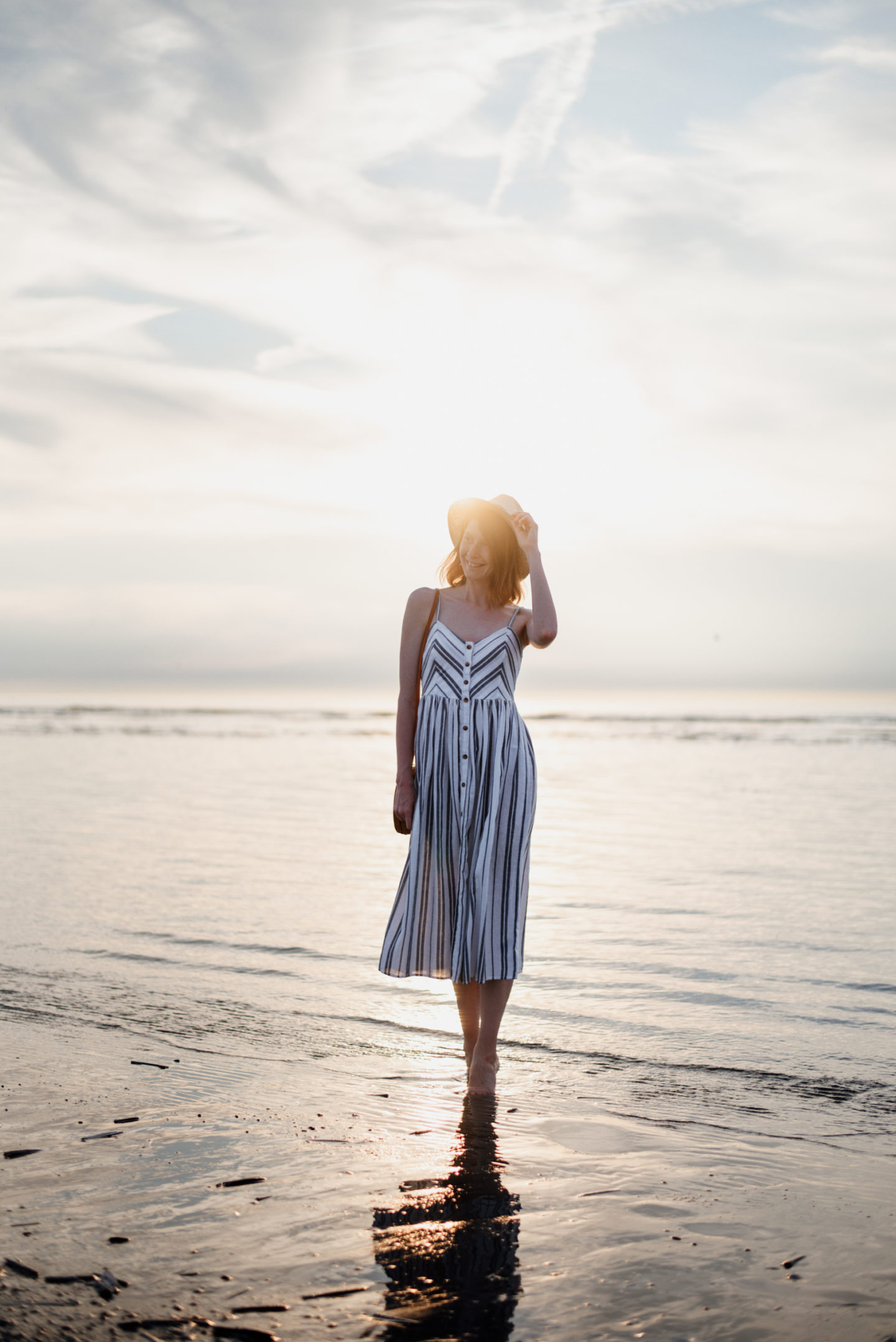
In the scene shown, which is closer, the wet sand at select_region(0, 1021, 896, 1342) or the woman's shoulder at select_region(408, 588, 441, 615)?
the wet sand at select_region(0, 1021, 896, 1342)

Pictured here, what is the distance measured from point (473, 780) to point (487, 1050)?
0.98 m

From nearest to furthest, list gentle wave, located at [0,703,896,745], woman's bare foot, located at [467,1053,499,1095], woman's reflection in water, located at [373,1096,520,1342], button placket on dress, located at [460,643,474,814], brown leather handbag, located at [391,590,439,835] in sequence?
woman's reflection in water, located at [373,1096,520,1342]
woman's bare foot, located at [467,1053,499,1095]
button placket on dress, located at [460,643,474,814]
brown leather handbag, located at [391,590,439,835]
gentle wave, located at [0,703,896,745]

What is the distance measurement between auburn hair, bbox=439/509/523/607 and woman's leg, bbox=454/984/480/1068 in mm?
1486

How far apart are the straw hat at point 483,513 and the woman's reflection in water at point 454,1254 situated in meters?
2.14

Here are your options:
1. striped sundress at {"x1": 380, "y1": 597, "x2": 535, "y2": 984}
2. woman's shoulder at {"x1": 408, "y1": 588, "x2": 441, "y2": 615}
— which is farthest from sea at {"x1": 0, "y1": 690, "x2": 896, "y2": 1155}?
woman's shoulder at {"x1": 408, "y1": 588, "x2": 441, "y2": 615}

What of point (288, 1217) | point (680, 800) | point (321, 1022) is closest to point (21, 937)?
point (321, 1022)

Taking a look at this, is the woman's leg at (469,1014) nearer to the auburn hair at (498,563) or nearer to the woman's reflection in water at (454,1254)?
the woman's reflection in water at (454,1254)

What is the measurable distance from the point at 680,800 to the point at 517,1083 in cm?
1203

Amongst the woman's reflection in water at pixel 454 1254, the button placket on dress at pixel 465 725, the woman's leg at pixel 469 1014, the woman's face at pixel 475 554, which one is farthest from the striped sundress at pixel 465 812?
the woman's reflection in water at pixel 454 1254

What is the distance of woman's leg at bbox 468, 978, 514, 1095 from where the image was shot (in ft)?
13.4

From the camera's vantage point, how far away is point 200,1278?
251cm

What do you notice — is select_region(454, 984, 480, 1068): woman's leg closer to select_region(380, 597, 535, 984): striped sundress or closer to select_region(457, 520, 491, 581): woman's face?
select_region(380, 597, 535, 984): striped sundress

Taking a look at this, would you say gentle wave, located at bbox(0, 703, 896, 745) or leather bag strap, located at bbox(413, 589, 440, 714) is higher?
gentle wave, located at bbox(0, 703, 896, 745)

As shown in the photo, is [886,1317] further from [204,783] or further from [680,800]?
[204,783]
